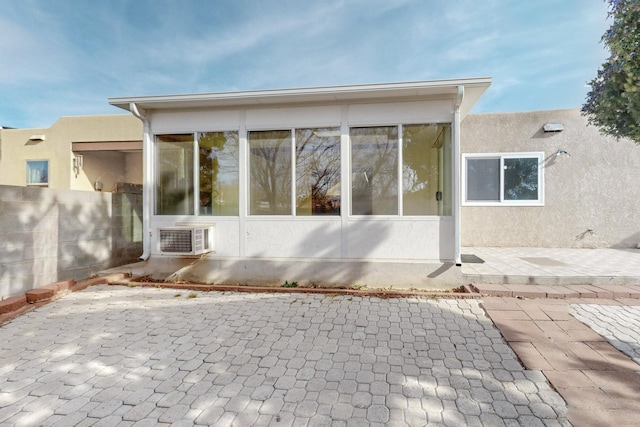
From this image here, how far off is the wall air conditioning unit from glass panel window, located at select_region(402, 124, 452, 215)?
3384mm

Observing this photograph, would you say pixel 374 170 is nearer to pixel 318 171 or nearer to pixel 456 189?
pixel 318 171

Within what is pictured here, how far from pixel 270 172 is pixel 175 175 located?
179cm

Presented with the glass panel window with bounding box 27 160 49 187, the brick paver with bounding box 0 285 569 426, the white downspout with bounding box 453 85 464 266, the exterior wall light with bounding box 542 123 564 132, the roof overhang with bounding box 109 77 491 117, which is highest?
the exterior wall light with bounding box 542 123 564 132

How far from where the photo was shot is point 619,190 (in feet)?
23.0

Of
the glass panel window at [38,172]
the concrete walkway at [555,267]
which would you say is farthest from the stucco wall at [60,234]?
the glass panel window at [38,172]

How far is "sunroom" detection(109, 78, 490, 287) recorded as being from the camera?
15.1ft

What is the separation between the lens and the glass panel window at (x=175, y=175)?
523 cm

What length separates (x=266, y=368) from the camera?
2.50 meters

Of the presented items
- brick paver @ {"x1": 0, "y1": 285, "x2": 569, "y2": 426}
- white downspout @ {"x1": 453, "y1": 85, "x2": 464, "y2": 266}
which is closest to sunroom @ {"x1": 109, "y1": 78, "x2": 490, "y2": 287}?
white downspout @ {"x1": 453, "y1": 85, "x2": 464, "y2": 266}

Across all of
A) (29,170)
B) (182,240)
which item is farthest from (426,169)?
(29,170)

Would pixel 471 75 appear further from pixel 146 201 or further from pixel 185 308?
pixel 146 201

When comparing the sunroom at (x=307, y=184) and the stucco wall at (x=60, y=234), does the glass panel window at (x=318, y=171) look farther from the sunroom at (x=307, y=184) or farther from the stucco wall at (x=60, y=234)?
the stucco wall at (x=60, y=234)

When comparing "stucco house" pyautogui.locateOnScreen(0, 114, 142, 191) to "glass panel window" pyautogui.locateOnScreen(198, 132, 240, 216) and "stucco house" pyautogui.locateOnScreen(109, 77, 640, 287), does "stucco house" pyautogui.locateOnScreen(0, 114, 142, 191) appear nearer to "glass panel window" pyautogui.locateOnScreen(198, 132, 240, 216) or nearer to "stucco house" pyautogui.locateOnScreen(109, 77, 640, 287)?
"stucco house" pyautogui.locateOnScreen(109, 77, 640, 287)

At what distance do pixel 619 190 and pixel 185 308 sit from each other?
386 inches
